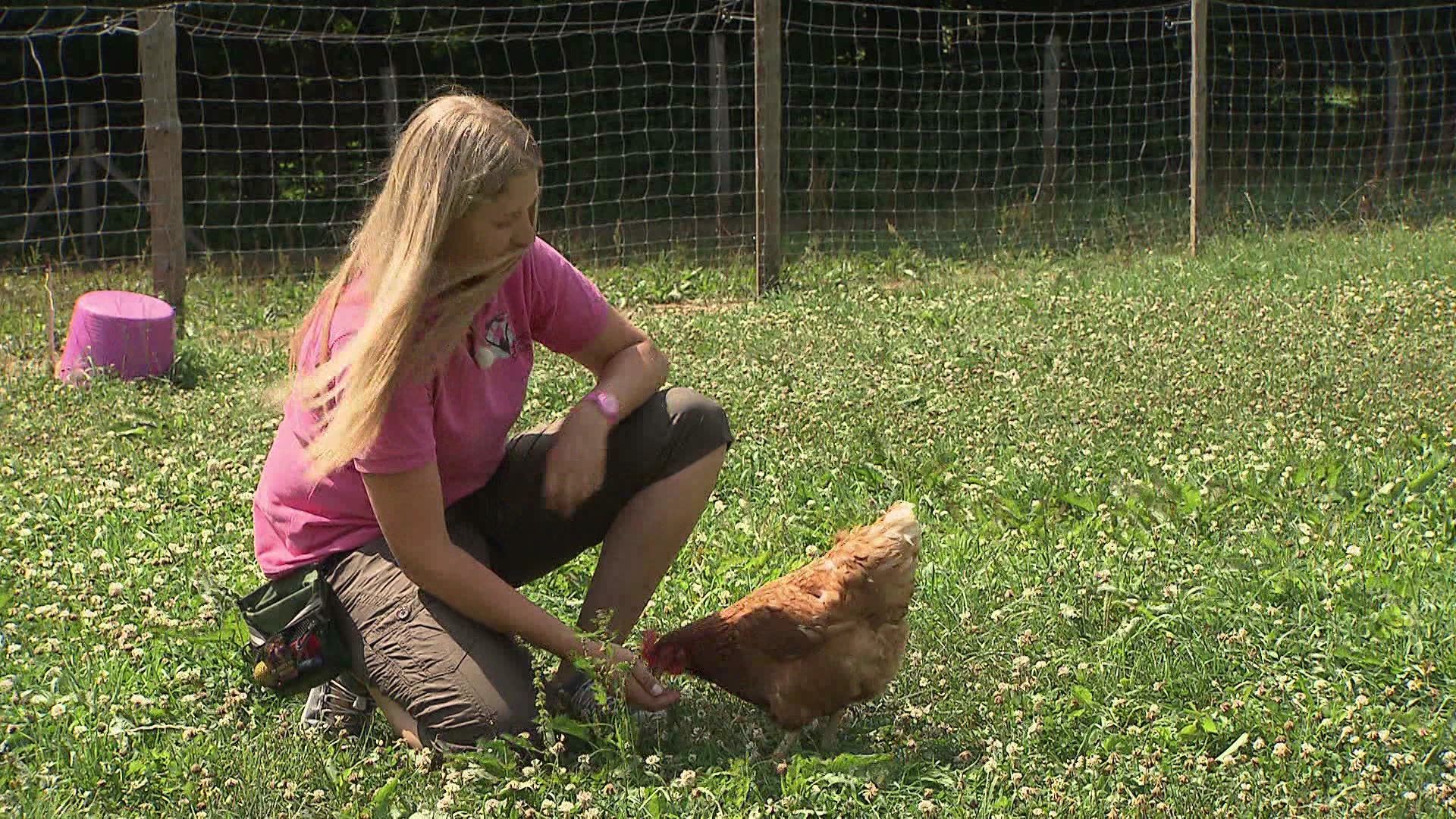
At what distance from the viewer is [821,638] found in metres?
3.03

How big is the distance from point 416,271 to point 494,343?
358 mm

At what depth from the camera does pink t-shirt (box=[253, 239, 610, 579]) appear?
3064 millimetres

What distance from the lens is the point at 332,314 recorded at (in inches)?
118

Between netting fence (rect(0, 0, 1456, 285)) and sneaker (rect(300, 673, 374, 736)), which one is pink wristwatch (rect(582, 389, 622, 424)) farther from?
netting fence (rect(0, 0, 1456, 285))

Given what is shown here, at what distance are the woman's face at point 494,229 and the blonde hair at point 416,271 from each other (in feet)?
0.04

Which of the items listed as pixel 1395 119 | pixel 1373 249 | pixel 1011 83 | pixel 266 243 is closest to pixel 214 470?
pixel 1373 249

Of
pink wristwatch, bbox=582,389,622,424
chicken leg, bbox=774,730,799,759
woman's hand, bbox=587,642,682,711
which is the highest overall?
pink wristwatch, bbox=582,389,622,424

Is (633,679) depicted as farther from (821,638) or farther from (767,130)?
(767,130)

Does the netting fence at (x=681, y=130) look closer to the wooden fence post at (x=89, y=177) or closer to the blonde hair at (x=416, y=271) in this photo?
the wooden fence post at (x=89, y=177)

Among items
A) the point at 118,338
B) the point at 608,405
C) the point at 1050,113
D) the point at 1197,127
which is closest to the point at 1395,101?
the point at 1050,113

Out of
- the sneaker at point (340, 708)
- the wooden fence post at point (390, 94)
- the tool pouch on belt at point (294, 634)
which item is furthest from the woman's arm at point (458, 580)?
the wooden fence post at point (390, 94)

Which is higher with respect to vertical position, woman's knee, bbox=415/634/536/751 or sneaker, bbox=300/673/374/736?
woman's knee, bbox=415/634/536/751

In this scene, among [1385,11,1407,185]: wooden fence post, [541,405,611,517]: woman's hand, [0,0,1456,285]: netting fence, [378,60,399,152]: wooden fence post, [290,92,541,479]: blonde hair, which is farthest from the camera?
[1385,11,1407,185]: wooden fence post

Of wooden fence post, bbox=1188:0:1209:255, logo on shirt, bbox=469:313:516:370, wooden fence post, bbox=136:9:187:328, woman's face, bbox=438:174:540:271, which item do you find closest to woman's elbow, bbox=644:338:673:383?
logo on shirt, bbox=469:313:516:370
